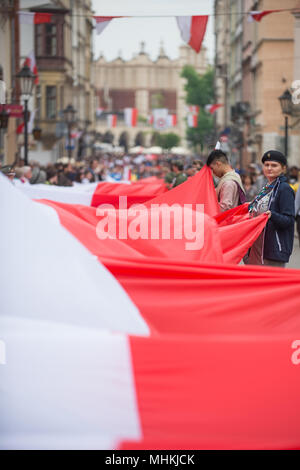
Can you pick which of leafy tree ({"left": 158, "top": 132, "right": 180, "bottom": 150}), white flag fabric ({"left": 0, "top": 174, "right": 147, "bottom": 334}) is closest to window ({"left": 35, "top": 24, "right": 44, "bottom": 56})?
white flag fabric ({"left": 0, "top": 174, "right": 147, "bottom": 334})

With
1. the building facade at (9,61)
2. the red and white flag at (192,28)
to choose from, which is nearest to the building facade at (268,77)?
the building facade at (9,61)

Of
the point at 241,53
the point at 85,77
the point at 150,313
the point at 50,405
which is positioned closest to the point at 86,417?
the point at 50,405

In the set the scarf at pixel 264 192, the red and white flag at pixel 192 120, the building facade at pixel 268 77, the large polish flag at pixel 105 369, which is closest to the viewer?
the large polish flag at pixel 105 369

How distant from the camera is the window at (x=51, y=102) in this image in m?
52.1

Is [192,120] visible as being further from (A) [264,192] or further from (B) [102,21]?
(A) [264,192]

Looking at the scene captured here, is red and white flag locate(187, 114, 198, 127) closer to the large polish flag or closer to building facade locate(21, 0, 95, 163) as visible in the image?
building facade locate(21, 0, 95, 163)

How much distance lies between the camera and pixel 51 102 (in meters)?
52.4

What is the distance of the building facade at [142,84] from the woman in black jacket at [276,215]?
161 metres

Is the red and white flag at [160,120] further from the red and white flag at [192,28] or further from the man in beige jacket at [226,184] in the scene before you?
the man in beige jacket at [226,184]

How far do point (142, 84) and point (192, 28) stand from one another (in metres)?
156

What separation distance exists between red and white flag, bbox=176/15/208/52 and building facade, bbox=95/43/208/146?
150 metres

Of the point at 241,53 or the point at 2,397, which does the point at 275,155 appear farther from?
the point at 241,53

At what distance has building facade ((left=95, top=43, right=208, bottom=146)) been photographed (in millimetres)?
170000
